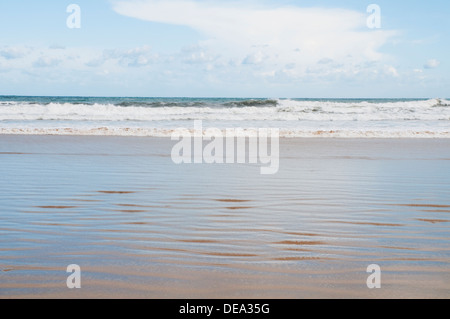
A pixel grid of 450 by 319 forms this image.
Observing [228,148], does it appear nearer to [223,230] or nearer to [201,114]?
[223,230]

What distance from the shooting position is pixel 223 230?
4398 mm

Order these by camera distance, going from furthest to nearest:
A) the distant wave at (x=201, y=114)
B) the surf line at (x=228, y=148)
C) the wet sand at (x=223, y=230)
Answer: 1. the distant wave at (x=201, y=114)
2. the surf line at (x=228, y=148)
3. the wet sand at (x=223, y=230)

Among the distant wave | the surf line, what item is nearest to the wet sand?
the surf line

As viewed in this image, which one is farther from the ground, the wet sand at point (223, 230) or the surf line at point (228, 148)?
the surf line at point (228, 148)

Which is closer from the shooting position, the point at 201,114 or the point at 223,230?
the point at 223,230

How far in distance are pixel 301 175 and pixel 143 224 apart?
12.9ft

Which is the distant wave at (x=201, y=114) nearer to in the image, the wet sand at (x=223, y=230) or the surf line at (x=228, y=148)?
the surf line at (x=228, y=148)

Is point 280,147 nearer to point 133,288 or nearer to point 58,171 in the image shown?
point 58,171

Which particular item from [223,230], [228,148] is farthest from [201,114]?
[223,230]

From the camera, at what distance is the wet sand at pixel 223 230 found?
10.1ft

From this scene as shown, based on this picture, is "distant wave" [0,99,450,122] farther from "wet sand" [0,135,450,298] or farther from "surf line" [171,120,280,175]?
"wet sand" [0,135,450,298]

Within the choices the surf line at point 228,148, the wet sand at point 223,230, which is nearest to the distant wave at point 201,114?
the surf line at point 228,148

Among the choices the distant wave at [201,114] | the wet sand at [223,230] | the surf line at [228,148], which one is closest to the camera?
the wet sand at [223,230]
